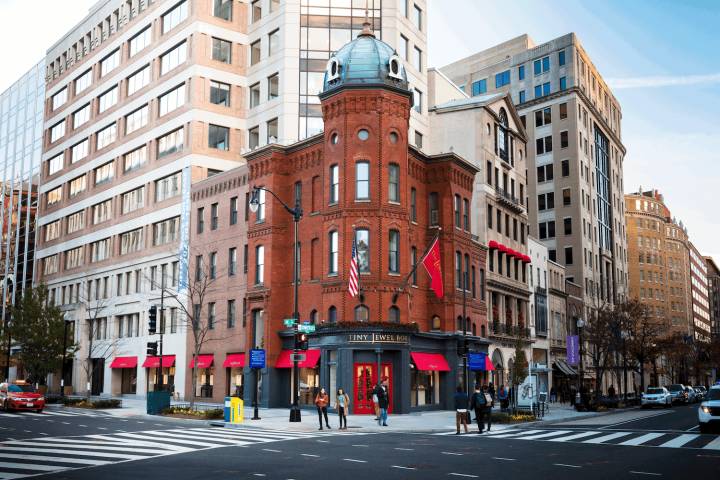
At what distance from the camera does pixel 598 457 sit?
66.8 ft

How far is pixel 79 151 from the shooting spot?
3194 inches

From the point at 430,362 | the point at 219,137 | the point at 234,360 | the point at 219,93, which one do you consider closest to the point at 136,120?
the point at 219,93

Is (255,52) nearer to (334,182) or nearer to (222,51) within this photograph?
(222,51)

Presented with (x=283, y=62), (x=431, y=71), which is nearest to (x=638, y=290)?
(x=431, y=71)

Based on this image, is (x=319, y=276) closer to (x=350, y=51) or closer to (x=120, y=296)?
(x=350, y=51)

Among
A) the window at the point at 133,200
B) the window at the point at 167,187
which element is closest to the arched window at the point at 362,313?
the window at the point at 167,187

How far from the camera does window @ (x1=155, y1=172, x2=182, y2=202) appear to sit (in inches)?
2437

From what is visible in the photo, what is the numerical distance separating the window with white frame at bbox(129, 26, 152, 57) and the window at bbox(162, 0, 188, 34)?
2.88 metres

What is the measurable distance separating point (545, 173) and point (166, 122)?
50.4 metres

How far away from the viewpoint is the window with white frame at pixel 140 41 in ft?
230

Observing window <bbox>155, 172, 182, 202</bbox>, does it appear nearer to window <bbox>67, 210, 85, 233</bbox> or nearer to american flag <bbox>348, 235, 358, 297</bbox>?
window <bbox>67, 210, 85, 233</bbox>

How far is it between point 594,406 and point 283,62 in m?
35.2

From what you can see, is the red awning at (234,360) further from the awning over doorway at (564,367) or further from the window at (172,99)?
the awning over doorway at (564,367)

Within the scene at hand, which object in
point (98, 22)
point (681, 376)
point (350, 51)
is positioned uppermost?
point (98, 22)
